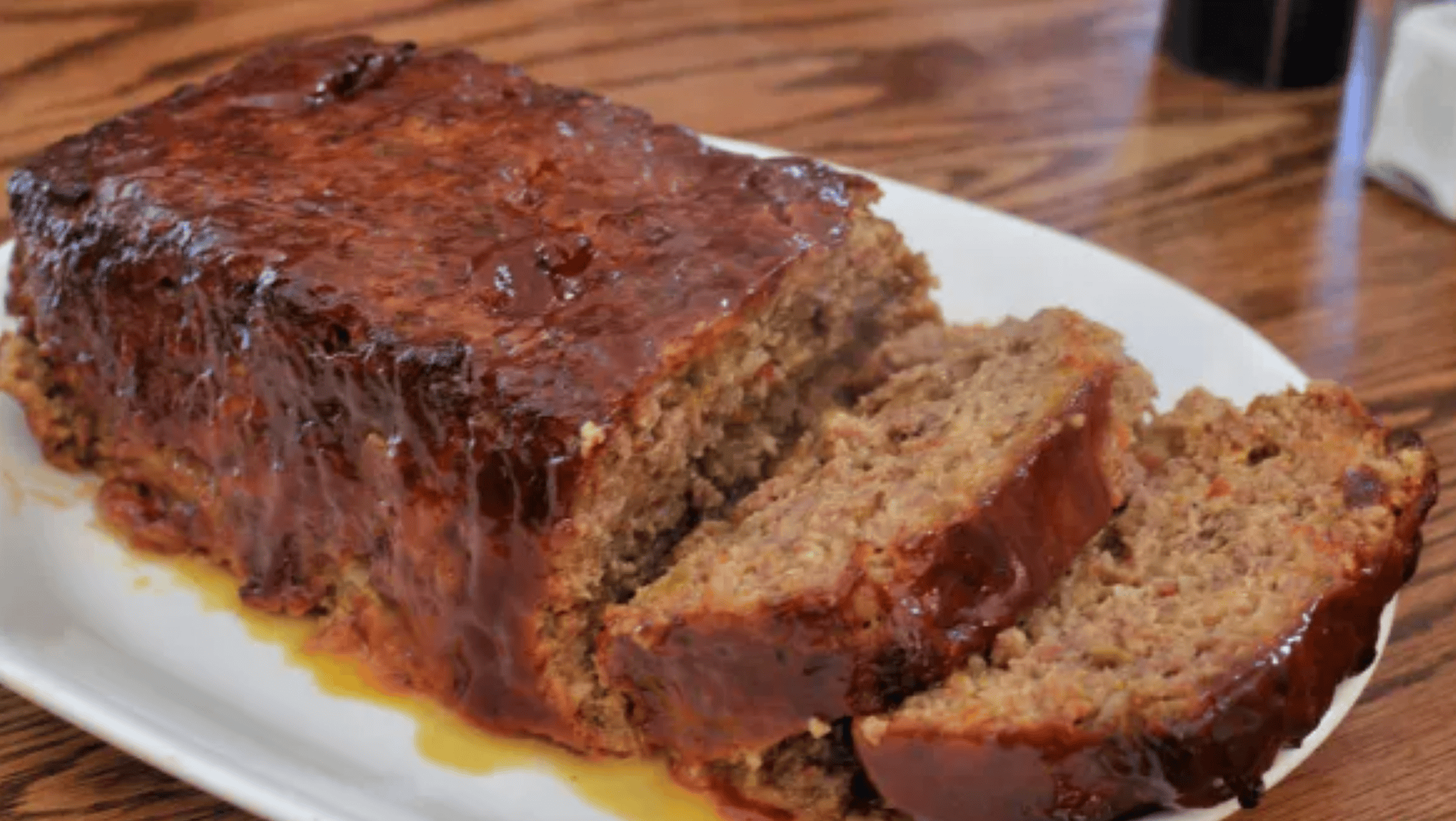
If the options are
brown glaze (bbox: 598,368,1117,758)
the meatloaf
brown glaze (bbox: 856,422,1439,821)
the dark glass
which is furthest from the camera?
the dark glass

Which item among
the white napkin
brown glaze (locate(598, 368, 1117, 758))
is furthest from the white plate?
the white napkin

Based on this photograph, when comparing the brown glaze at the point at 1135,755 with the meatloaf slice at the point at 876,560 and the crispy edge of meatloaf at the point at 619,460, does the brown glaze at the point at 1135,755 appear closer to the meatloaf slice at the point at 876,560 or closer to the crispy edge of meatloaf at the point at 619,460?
the meatloaf slice at the point at 876,560

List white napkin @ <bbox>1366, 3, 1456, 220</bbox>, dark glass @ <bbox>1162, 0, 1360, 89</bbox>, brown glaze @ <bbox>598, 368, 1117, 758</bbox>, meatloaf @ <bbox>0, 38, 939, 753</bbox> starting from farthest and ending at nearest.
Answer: dark glass @ <bbox>1162, 0, 1360, 89</bbox>
white napkin @ <bbox>1366, 3, 1456, 220</bbox>
meatloaf @ <bbox>0, 38, 939, 753</bbox>
brown glaze @ <bbox>598, 368, 1117, 758</bbox>

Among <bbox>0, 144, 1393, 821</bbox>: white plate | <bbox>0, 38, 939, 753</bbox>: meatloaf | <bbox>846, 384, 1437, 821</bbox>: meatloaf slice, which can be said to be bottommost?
<bbox>0, 144, 1393, 821</bbox>: white plate

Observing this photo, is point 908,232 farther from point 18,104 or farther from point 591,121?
point 18,104

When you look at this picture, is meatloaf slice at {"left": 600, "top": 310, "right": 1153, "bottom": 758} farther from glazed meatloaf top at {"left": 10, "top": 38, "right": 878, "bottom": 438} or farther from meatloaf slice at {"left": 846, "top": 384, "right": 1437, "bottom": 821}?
glazed meatloaf top at {"left": 10, "top": 38, "right": 878, "bottom": 438}

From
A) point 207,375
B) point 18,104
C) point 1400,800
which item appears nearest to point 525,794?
point 207,375

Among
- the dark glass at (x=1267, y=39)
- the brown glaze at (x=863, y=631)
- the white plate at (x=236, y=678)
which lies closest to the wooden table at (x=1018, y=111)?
the dark glass at (x=1267, y=39)

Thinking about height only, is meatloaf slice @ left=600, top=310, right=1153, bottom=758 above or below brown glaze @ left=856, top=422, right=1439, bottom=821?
above

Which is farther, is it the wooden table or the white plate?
the wooden table
